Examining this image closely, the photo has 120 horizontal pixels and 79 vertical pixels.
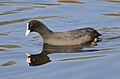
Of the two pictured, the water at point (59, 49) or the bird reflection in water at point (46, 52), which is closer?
the water at point (59, 49)

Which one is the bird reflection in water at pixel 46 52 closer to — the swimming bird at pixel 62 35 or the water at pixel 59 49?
the water at pixel 59 49

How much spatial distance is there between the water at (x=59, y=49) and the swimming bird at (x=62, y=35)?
25cm

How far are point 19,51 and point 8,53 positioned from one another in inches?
10.9

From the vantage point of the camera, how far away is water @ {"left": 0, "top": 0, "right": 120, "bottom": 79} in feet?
31.8

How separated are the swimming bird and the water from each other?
0.82 ft

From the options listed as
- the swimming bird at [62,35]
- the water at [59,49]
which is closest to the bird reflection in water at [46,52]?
the water at [59,49]

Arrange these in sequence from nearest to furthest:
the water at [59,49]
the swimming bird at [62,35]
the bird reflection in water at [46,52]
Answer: the water at [59,49] → the bird reflection in water at [46,52] → the swimming bird at [62,35]

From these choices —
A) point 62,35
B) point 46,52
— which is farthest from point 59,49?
point 62,35

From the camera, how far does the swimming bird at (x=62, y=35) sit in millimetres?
11953

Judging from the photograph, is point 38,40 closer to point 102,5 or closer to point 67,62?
point 67,62

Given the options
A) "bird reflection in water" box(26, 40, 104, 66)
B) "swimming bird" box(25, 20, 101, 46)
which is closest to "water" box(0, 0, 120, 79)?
"bird reflection in water" box(26, 40, 104, 66)

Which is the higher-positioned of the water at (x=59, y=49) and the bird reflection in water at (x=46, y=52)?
the water at (x=59, y=49)

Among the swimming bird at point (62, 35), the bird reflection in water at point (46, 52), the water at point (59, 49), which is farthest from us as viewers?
the swimming bird at point (62, 35)

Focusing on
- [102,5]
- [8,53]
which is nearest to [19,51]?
[8,53]
